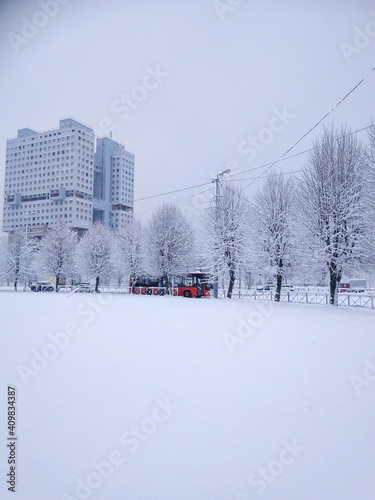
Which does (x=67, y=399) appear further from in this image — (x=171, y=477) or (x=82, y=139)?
(x=82, y=139)

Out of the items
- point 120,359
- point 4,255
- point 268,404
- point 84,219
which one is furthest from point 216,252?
point 84,219

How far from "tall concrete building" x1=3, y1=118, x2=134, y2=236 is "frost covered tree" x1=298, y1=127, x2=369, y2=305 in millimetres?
95806

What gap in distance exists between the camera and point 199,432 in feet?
11.1

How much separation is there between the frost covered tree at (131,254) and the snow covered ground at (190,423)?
35198 millimetres

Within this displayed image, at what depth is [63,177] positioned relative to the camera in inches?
4624

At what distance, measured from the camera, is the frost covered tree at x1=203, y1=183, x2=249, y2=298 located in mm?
28859

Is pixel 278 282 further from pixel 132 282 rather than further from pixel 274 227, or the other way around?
pixel 132 282

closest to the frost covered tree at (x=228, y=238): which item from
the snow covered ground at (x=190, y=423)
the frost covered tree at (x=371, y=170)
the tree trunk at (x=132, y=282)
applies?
the frost covered tree at (x=371, y=170)

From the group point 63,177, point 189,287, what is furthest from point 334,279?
point 63,177

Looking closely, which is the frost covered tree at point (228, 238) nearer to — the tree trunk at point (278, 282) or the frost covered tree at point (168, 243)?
the tree trunk at point (278, 282)

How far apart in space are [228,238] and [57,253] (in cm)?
2868

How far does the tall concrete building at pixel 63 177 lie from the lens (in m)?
114

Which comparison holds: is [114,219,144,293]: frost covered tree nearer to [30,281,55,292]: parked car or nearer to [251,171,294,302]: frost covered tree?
[30,281,55,292]: parked car

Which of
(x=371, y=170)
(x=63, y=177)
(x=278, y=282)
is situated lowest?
(x=278, y=282)
